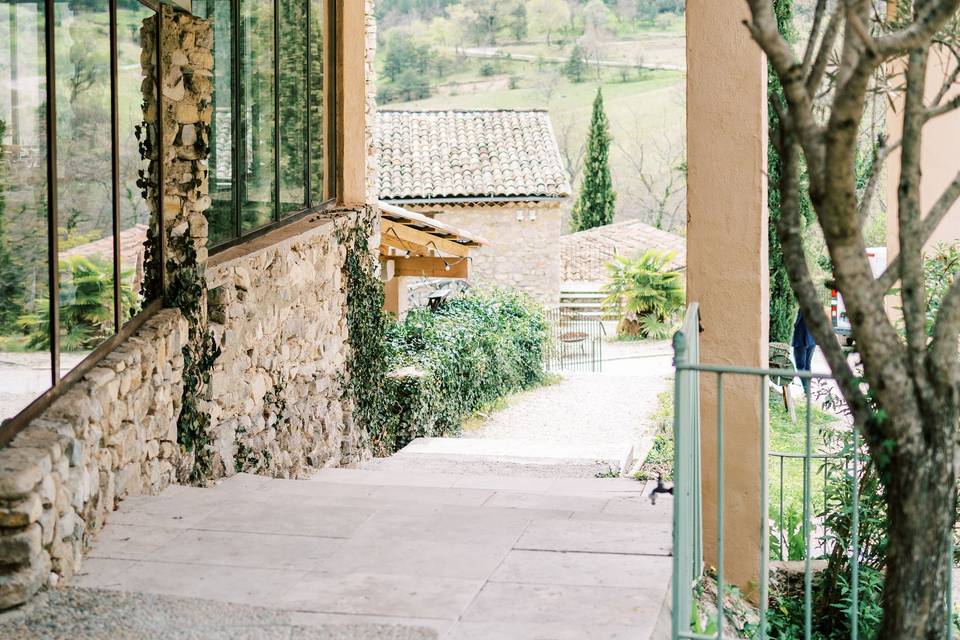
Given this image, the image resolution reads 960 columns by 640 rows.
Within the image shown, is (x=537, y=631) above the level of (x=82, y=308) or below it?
below

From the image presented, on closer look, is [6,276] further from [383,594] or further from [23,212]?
[383,594]

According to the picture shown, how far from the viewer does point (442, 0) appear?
2168 inches

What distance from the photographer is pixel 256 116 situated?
805cm

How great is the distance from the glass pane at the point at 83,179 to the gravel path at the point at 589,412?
242 inches

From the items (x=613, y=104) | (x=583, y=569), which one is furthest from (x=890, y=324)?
(x=613, y=104)

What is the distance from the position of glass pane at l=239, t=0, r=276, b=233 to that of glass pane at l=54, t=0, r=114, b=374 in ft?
8.07

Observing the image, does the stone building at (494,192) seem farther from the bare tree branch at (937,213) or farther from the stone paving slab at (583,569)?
the bare tree branch at (937,213)

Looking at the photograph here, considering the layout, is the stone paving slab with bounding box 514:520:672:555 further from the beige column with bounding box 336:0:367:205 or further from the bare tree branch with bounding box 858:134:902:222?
the beige column with bounding box 336:0:367:205

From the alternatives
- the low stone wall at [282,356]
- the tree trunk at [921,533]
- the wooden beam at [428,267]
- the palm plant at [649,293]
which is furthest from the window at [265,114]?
the palm plant at [649,293]

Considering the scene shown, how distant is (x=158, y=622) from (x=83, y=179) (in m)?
2.21

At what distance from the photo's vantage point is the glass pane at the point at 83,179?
4641mm

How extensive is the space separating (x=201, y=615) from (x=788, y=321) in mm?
12840

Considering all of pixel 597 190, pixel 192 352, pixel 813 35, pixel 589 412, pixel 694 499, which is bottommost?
pixel 589 412

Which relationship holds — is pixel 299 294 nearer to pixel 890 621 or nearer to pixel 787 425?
pixel 890 621
